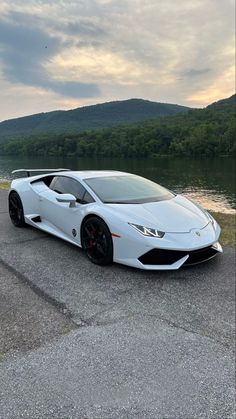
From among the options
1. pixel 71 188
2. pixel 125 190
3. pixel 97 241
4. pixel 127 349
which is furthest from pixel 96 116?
pixel 127 349

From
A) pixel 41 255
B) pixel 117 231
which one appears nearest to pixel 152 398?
pixel 117 231

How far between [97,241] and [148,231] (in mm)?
726

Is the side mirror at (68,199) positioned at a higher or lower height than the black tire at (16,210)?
higher

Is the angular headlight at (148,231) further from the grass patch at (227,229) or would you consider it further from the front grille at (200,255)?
the grass patch at (227,229)

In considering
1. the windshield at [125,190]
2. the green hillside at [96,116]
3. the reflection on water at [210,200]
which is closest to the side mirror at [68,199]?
the windshield at [125,190]

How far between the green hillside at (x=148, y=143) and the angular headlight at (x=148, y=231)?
277ft

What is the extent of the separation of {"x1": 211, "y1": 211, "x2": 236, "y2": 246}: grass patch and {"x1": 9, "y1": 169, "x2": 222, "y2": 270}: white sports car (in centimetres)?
104

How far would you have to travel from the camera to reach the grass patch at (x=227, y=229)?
5.64 m

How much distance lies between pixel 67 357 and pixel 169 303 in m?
1.25

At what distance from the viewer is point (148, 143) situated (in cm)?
8994

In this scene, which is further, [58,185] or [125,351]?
[58,185]

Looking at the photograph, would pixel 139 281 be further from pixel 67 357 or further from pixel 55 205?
pixel 55 205

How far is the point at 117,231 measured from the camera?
161 inches

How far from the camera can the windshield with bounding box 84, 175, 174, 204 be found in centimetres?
467
